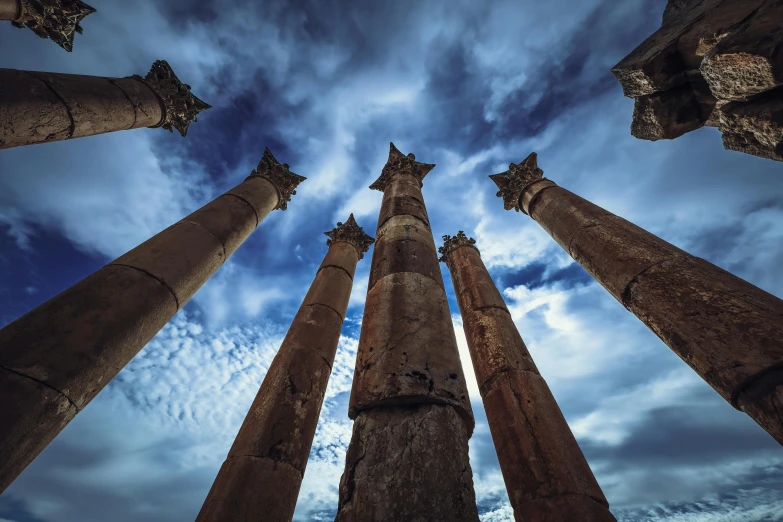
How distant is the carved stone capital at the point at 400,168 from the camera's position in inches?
410

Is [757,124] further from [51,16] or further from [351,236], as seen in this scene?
[51,16]

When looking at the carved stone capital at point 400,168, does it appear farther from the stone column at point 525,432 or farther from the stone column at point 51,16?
the stone column at point 51,16

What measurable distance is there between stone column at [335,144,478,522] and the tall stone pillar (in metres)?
3.00

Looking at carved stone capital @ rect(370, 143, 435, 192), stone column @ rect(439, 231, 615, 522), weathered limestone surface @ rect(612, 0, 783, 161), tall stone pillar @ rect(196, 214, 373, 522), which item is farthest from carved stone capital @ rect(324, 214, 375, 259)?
weathered limestone surface @ rect(612, 0, 783, 161)

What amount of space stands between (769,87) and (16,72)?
10.8m

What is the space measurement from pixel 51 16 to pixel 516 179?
1326 centimetres

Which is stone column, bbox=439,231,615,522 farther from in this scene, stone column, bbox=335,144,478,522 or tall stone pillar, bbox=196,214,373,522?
tall stone pillar, bbox=196,214,373,522

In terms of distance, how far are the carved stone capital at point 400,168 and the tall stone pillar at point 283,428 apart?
4.06 m

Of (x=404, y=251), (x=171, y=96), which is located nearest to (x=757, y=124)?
(x=404, y=251)

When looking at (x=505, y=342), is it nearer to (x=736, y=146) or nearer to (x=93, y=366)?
(x=736, y=146)

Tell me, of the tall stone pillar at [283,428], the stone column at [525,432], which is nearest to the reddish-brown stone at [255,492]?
the tall stone pillar at [283,428]

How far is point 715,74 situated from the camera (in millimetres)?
3912

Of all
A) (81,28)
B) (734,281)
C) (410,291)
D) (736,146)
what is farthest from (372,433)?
(81,28)

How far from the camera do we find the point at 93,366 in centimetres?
416
